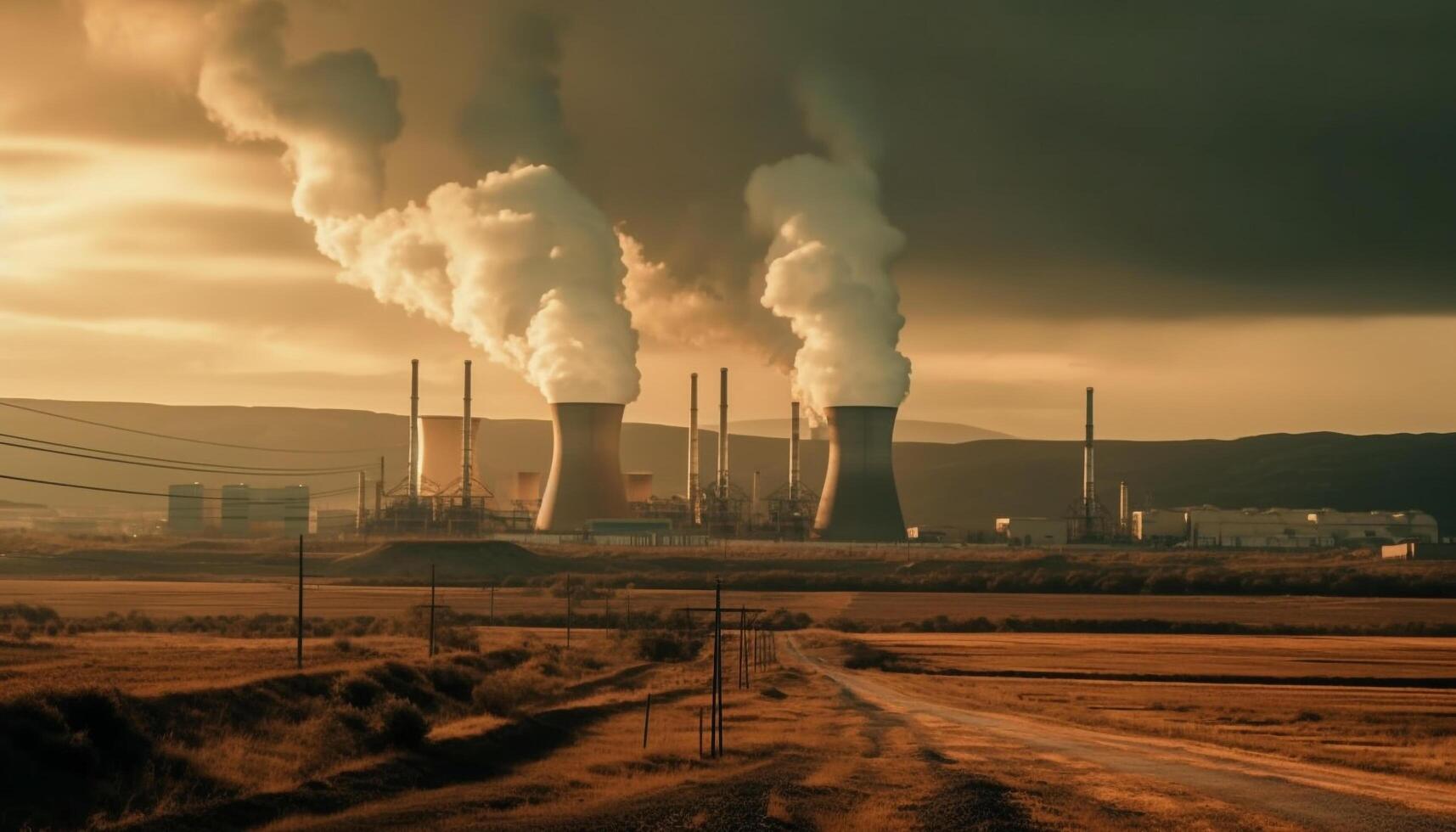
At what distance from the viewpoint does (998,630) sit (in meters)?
80.2

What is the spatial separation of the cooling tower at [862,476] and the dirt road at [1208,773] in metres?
65.3

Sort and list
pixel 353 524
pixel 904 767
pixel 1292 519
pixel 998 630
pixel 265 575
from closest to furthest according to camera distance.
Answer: pixel 904 767 < pixel 998 630 < pixel 265 575 < pixel 1292 519 < pixel 353 524

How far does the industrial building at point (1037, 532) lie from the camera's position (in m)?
154

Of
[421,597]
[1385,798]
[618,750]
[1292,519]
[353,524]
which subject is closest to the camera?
[1385,798]

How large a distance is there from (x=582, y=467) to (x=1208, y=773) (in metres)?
83.2

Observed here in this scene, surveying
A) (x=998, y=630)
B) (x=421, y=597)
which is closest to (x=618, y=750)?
(x=998, y=630)

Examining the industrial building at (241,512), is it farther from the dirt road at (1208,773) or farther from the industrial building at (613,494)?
the dirt road at (1208,773)

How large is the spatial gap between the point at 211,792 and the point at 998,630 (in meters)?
58.7

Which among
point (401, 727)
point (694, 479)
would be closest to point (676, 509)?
point (694, 479)

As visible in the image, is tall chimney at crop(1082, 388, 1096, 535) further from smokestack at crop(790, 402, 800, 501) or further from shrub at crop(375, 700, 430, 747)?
shrub at crop(375, 700, 430, 747)

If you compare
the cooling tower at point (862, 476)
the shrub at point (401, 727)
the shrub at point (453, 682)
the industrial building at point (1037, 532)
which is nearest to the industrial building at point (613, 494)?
the cooling tower at point (862, 476)

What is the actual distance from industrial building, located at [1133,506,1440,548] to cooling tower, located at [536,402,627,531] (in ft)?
195

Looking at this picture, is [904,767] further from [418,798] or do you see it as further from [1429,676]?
[1429,676]

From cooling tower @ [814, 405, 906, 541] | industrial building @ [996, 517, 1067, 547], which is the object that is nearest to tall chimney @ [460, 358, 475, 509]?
cooling tower @ [814, 405, 906, 541]
